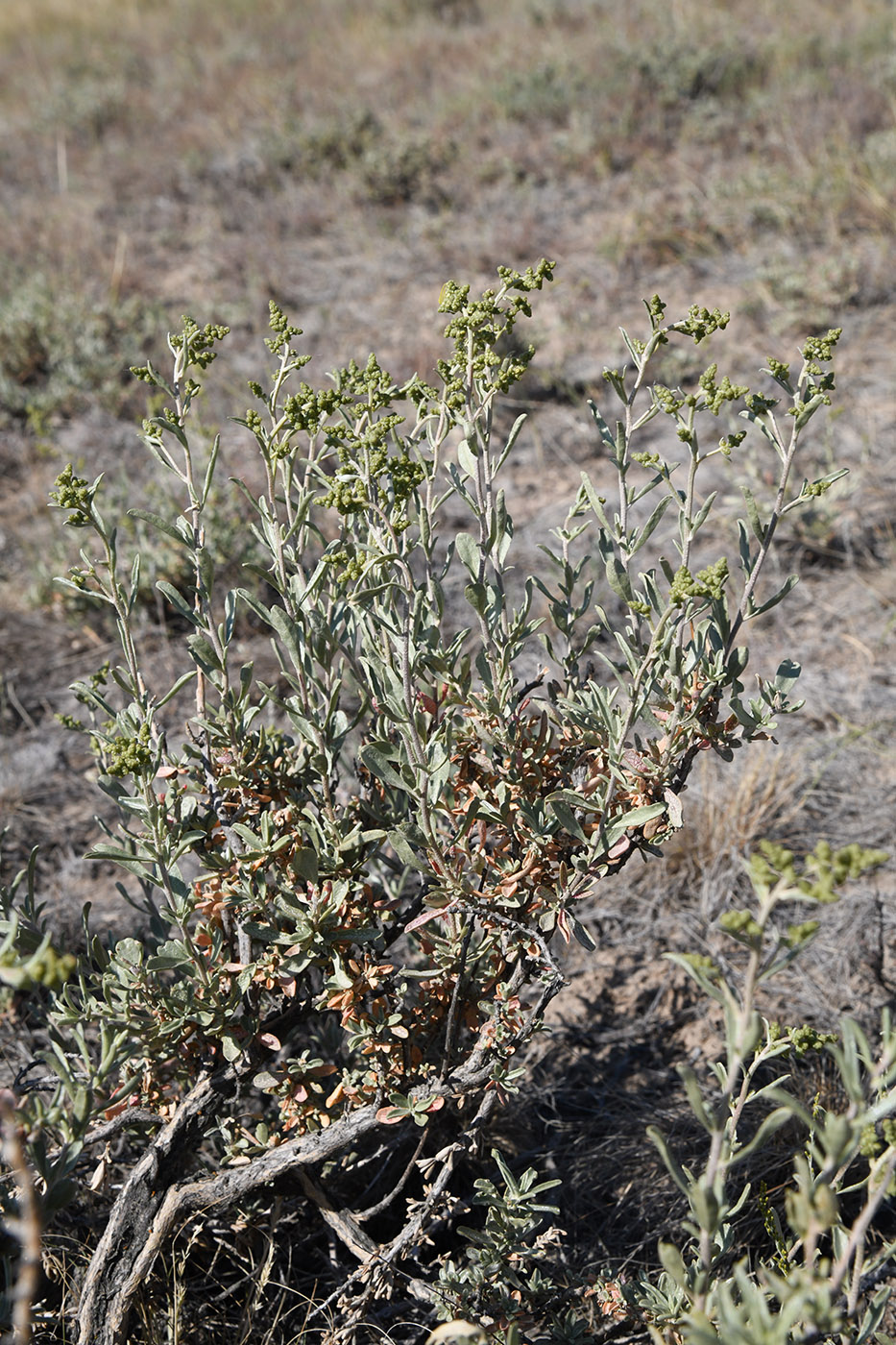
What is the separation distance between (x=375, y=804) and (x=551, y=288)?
449 centimetres

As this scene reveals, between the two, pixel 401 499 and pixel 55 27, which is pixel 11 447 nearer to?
pixel 401 499

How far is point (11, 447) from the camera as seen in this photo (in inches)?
190

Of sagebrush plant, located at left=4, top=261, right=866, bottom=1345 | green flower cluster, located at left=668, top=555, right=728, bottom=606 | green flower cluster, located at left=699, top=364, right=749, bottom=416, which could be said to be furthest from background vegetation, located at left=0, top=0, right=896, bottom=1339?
green flower cluster, located at left=699, top=364, right=749, bottom=416

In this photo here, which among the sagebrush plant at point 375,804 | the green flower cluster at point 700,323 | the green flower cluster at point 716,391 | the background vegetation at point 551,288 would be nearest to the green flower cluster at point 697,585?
the sagebrush plant at point 375,804

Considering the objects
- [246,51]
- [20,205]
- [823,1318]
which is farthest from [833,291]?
[246,51]

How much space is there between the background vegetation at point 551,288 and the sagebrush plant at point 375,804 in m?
0.28

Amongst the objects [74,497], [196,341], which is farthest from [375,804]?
[196,341]

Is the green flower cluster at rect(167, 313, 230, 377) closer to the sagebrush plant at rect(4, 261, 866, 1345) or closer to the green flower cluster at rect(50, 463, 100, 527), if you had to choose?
the sagebrush plant at rect(4, 261, 866, 1345)

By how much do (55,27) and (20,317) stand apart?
9.33 metres

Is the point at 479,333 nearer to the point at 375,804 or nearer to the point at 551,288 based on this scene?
the point at 375,804

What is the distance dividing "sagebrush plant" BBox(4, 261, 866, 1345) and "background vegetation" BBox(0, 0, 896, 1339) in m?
0.28

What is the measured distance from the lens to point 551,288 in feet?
18.1

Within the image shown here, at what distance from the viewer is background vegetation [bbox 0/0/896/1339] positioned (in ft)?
8.16

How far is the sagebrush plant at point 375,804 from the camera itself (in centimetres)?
152
